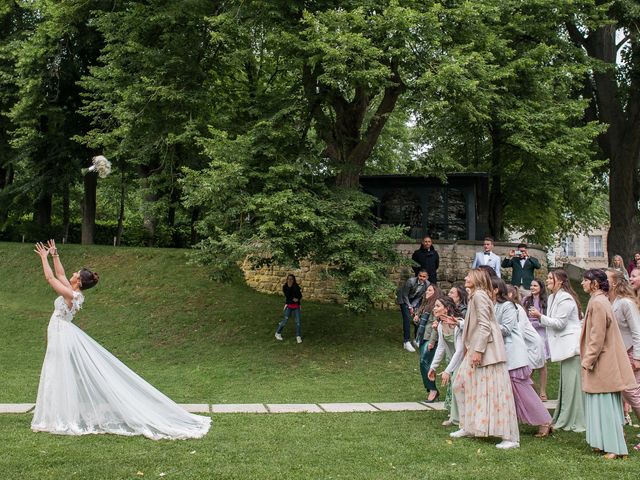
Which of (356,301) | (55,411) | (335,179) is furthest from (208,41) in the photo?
(55,411)

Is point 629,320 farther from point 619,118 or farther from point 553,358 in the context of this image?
point 619,118

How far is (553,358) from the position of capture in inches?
291

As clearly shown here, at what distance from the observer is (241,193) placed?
45.4 ft

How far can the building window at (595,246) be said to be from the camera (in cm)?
7025

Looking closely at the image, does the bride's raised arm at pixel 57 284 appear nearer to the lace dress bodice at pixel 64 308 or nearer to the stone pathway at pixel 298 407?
the lace dress bodice at pixel 64 308

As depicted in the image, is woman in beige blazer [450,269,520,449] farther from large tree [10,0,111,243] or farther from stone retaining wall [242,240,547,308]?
large tree [10,0,111,243]

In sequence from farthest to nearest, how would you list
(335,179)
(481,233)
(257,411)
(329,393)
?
1. (481,233)
2. (335,179)
3. (329,393)
4. (257,411)

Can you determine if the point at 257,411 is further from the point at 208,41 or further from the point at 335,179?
the point at 208,41

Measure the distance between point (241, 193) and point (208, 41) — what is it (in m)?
5.66

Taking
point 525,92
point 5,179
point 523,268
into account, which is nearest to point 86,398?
point 523,268

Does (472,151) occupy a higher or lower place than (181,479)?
higher

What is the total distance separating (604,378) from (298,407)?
454cm

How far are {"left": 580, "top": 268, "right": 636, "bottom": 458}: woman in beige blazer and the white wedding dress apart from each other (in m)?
4.18

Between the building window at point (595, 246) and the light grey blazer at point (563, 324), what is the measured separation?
69.2 meters
